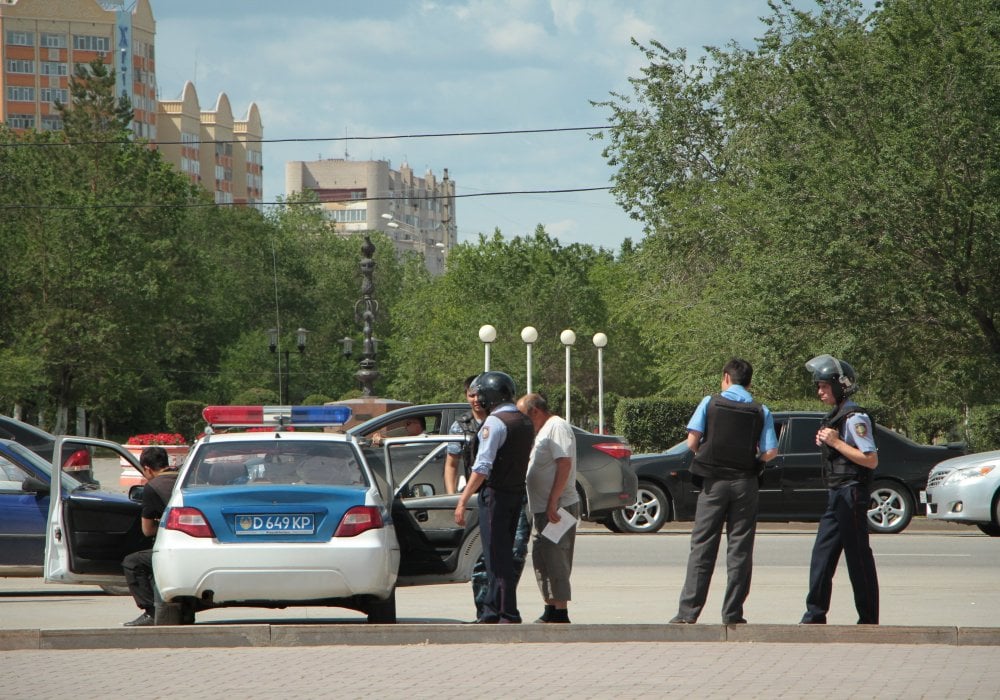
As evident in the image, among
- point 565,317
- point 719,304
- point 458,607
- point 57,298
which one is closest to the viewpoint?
point 458,607

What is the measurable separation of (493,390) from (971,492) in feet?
34.5

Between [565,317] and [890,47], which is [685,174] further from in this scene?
[565,317]

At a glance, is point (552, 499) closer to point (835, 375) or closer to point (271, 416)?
point (835, 375)

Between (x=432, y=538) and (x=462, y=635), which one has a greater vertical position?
(x=432, y=538)

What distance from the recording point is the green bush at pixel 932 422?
3169 cm

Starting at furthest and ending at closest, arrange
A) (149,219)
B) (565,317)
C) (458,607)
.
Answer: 1. (565,317)
2. (149,219)
3. (458,607)

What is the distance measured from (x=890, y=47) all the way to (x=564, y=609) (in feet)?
71.5

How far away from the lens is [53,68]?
12538 centimetres

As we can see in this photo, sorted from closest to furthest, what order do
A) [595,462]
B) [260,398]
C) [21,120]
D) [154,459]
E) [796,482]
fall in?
[154,459]
[595,462]
[796,482]
[260,398]
[21,120]

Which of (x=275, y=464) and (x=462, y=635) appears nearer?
(x=462, y=635)

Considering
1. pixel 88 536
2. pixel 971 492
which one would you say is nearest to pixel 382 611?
pixel 88 536

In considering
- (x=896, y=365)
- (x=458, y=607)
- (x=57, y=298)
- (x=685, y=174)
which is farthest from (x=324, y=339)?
(x=458, y=607)

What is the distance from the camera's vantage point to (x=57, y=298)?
59656 mm

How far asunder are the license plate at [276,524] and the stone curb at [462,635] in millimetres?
620
